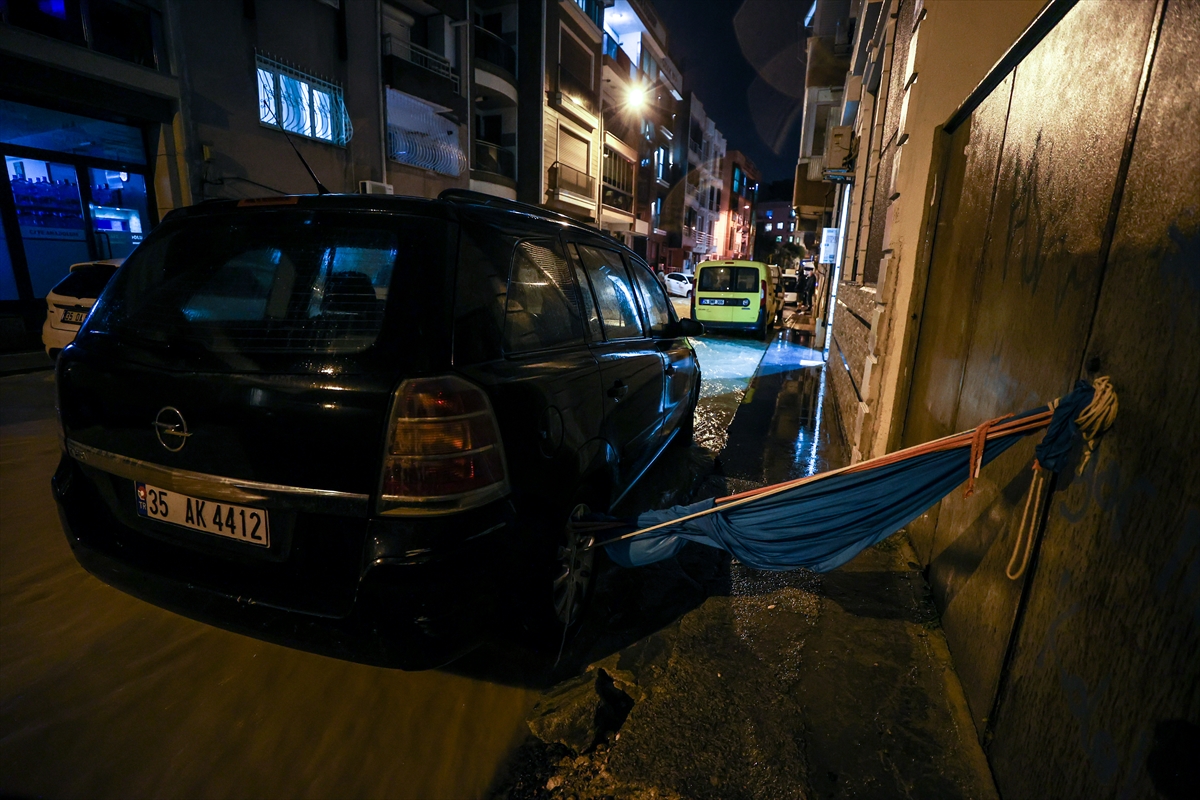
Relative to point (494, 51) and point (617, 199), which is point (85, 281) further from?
point (617, 199)

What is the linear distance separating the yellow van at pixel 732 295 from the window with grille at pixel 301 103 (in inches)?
382

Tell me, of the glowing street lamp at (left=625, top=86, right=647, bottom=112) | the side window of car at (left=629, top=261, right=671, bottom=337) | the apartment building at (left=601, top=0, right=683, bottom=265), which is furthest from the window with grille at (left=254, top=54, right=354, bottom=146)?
the glowing street lamp at (left=625, top=86, right=647, bottom=112)

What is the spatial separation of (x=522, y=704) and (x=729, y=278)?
14.8m

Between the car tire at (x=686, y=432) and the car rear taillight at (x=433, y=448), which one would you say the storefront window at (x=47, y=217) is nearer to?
the car tire at (x=686, y=432)

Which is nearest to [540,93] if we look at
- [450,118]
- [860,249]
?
[450,118]

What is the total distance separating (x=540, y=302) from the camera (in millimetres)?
2465

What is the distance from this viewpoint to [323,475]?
1.79m

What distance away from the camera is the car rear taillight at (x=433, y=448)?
1751 millimetres

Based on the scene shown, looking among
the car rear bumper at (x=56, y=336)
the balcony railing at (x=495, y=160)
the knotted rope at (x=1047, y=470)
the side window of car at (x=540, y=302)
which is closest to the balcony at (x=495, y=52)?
the balcony railing at (x=495, y=160)

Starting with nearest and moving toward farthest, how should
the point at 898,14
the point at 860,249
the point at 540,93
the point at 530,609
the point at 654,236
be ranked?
the point at 530,609, the point at 898,14, the point at 860,249, the point at 540,93, the point at 654,236

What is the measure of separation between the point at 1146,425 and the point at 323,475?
7.42 feet

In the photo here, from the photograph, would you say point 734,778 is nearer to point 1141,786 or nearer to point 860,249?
point 1141,786

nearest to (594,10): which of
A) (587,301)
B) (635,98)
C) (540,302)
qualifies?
(635,98)

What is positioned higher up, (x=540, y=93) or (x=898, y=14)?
(x=540, y=93)
